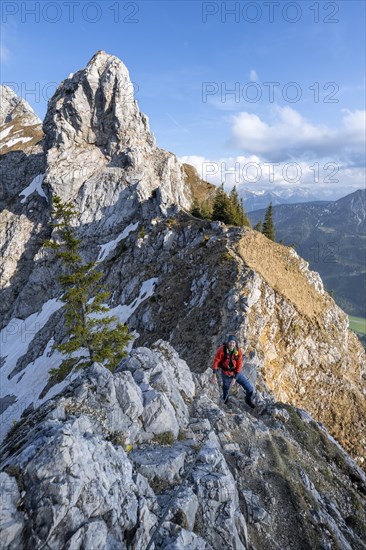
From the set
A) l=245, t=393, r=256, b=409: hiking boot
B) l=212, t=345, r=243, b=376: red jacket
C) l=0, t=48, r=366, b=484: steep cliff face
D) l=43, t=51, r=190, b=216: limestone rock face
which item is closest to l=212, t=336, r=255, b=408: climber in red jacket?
l=212, t=345, r=243, b=376: red jacket

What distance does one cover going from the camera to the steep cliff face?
27266 mm

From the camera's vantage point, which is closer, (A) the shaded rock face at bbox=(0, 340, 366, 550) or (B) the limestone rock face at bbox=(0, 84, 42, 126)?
(A) the shaded rock face at bbox=(0, 340, 366, 550)

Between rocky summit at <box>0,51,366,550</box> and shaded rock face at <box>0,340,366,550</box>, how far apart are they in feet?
0.15

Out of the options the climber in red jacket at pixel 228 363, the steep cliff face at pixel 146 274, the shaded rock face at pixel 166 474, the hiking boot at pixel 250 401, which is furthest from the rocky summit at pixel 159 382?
the climber in red jacket at pixel 228 363

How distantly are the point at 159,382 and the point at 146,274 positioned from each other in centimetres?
3285

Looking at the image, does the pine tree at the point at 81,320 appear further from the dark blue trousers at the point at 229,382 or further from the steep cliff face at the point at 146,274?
the dark blue trousers at the point at 229,382

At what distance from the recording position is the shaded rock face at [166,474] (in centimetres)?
657

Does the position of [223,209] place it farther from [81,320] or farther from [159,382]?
[159,382]

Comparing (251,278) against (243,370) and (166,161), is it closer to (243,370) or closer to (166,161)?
(243,370)

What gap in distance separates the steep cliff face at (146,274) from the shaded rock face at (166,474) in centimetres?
662

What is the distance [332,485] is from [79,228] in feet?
210

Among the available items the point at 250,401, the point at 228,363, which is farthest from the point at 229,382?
the point at 250,401

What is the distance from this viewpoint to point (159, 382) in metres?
12.7

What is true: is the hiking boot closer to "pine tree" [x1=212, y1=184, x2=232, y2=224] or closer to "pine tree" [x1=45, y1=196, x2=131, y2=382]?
"pine tree" [x1=45, y1=196, x2=131, y2=382]
